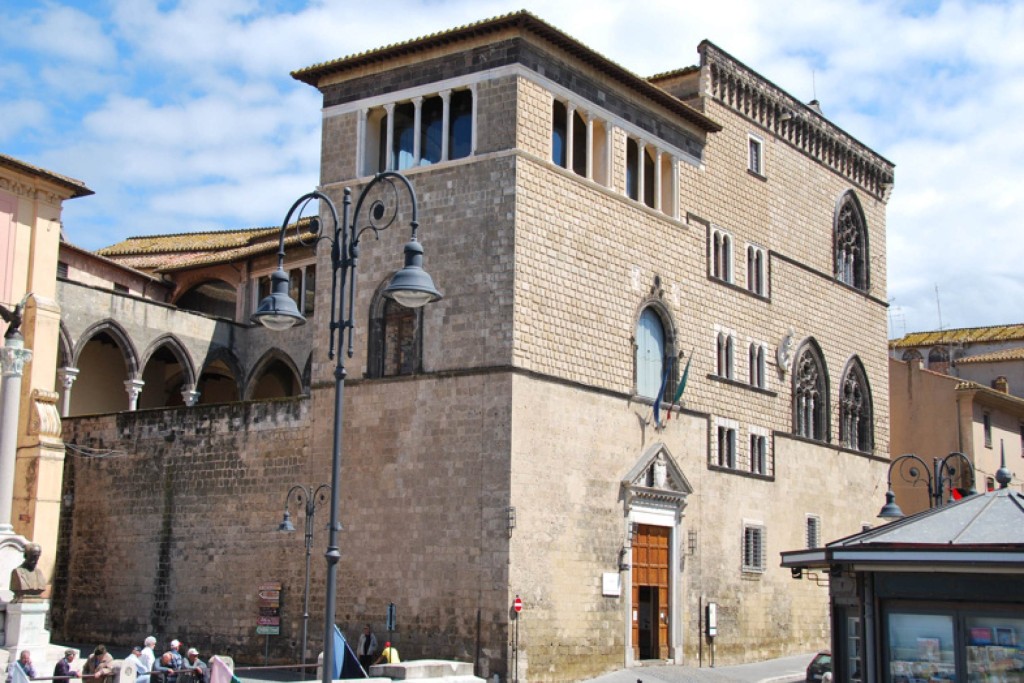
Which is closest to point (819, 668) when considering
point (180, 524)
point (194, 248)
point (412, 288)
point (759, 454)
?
point (759, 454)

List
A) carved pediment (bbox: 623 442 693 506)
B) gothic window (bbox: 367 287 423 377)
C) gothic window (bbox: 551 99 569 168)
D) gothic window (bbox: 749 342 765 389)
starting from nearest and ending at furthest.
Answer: gothic window (bbox: 367 287 423 377), gothic window (bbox: 551 99 569 168), carved pediment (bbox: 623 442 693 506), gothic window (bbox: 749 342 765 389)

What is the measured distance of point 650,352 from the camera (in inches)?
1179

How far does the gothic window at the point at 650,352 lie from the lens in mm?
29500

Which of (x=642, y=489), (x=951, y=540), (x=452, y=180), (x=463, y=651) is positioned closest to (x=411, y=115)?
(x=452, y=180)

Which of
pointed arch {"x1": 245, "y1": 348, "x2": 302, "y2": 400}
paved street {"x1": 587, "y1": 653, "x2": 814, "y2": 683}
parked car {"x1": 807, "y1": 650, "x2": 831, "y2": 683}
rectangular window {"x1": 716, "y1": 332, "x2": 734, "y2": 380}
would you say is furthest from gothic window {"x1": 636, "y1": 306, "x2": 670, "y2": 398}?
pointed arch {"x1": 245, "y1": 348, "x2": 302, "y2": 400}

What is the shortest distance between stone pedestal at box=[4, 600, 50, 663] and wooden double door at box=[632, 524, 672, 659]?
1216cm

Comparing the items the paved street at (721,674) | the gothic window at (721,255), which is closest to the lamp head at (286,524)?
the paved street at (721,674)

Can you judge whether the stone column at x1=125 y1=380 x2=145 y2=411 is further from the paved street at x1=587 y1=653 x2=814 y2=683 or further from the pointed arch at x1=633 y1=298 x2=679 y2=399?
the paved street at x1=587 y1=653 x2=814 y2=683

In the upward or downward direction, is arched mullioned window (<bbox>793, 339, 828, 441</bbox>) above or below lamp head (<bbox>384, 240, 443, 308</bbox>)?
above

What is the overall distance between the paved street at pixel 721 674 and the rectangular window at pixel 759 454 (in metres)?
4.74

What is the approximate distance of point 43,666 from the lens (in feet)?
70.4

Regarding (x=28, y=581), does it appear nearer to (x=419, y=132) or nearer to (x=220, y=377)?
(x=419, y=132)

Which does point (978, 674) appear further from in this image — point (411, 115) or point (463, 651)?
point (411, 115)

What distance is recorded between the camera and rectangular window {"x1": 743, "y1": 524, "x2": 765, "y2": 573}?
32312 millimetres
